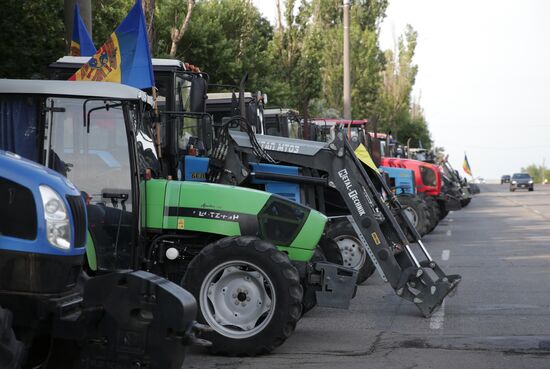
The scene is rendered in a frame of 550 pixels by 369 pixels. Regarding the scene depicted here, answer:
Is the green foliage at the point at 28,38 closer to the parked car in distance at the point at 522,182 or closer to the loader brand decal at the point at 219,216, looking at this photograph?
the loader brand decal at the point at 219,216

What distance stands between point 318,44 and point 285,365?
36625mm

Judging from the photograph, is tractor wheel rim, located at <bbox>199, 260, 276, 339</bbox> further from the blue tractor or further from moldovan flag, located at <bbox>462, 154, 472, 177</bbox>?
moldovan flag, located at <bbox>462, 154, 472, 177</bbox>

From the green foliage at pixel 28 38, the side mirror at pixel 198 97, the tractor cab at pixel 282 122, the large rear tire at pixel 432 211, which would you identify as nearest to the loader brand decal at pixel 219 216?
the side mirror at pixel 198 97

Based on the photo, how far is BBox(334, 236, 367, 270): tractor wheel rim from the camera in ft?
44.9

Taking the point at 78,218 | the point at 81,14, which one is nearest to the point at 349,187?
the point at 78,218

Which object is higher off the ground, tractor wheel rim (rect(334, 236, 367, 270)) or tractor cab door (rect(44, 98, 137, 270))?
tractor cab door (rect(44, 98, 137, 270))

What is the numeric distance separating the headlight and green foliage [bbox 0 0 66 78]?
634 inches

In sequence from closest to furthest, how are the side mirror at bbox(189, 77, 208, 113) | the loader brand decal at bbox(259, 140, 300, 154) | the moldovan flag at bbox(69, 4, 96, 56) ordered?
1. the side mirror at bbox(189, 77, 208, 113)
2. the loader brand decal at bbox(259, 140, 300, 154)
3. the moldovan flag at bbox(69, 4, 96, 56)

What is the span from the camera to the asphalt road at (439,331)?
840 centimetres

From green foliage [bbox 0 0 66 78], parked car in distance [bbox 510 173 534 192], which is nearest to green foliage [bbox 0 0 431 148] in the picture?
green foliage [bbox 0 0 66 78]

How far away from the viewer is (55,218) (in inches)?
215

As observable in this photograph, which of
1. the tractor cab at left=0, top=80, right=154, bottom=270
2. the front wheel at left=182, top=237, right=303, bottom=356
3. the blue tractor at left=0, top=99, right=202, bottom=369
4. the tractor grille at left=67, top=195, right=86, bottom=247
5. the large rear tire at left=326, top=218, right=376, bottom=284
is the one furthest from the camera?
the large rear tire at left=326, top=218, right=376, bottom=284

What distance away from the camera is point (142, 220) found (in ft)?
27.9

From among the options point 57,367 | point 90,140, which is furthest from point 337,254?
point 57,367
